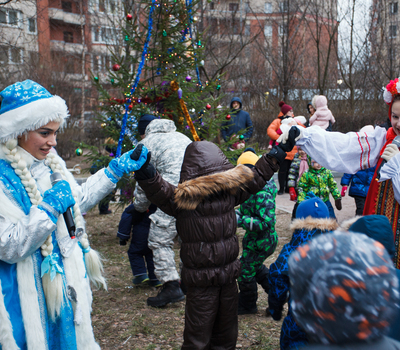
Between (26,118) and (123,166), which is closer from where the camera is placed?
(26,118)

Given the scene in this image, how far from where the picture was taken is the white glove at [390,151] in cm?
261

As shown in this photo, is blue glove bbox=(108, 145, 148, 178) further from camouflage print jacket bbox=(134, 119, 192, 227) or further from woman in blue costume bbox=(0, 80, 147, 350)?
camouflage print jacket bbox=(134, 119, 192, 227)

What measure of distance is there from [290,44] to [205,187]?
12712 mm

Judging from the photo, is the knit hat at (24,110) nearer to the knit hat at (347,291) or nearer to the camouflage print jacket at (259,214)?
the knit hat at (347,291)

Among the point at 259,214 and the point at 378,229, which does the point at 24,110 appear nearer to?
the point at 378,229

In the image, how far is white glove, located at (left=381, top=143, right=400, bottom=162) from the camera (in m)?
2.61

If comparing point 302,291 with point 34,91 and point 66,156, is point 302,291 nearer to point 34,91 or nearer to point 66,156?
point 34,91

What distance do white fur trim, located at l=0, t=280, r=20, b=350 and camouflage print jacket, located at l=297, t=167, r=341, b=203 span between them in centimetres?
409

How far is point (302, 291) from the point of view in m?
1.21

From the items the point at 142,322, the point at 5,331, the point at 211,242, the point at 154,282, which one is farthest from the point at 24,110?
the point at 154,282

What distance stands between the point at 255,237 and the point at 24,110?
7.83 feet

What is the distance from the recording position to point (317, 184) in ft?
17.6

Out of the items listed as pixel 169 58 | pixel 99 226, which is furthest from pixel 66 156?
pixel 169 58

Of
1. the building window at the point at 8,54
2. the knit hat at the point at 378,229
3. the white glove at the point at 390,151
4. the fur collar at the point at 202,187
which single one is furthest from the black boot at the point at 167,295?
the building window at the point at 8,54
